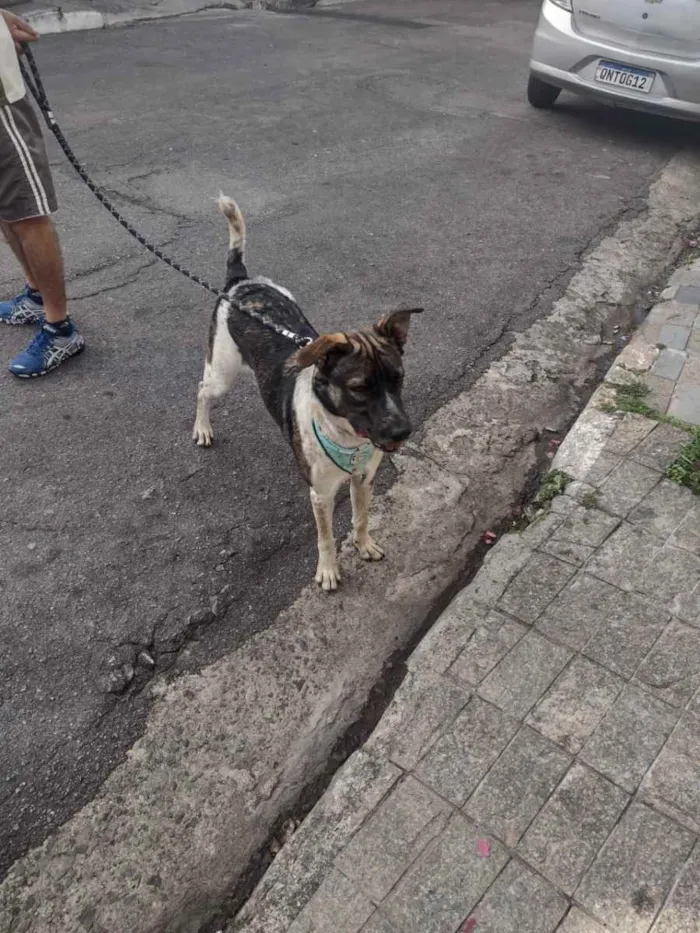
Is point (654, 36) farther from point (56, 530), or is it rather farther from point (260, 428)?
point (56, 530)

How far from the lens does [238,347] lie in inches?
129

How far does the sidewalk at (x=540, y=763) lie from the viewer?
6.57 ft

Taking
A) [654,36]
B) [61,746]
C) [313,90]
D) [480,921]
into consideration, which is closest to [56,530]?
[61,746]

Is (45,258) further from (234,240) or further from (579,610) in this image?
(579,610)

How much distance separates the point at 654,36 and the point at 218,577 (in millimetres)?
7015

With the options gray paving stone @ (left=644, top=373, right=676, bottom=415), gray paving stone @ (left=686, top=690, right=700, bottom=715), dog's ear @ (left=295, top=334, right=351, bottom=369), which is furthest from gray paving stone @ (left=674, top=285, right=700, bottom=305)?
dog's ear @ (left=295, top=334, right=351, bottom=369)

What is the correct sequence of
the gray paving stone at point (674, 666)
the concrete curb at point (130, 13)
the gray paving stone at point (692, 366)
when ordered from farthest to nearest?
the concrete curb at point (130, 13)
the gray paving stone at point (692, 366)
the gray paving stone at point (674, 666)

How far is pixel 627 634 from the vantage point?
2.70 metres

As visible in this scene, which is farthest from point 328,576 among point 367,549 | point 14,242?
point 14,242

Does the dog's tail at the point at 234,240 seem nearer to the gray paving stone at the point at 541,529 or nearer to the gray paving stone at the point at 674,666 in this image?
the gray paving stone at the point at 541,529

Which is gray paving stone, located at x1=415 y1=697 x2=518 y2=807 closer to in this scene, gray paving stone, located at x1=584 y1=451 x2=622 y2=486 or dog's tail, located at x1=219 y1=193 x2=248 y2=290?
gray paving stone, located at x1=584 y1=451 x2=622 y2=486

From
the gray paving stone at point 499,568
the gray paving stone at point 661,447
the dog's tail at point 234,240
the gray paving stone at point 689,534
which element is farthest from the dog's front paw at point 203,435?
the gray paving stone at point 689,534

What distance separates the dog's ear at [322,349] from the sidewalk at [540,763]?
119cm

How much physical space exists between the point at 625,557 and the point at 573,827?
124 cm
